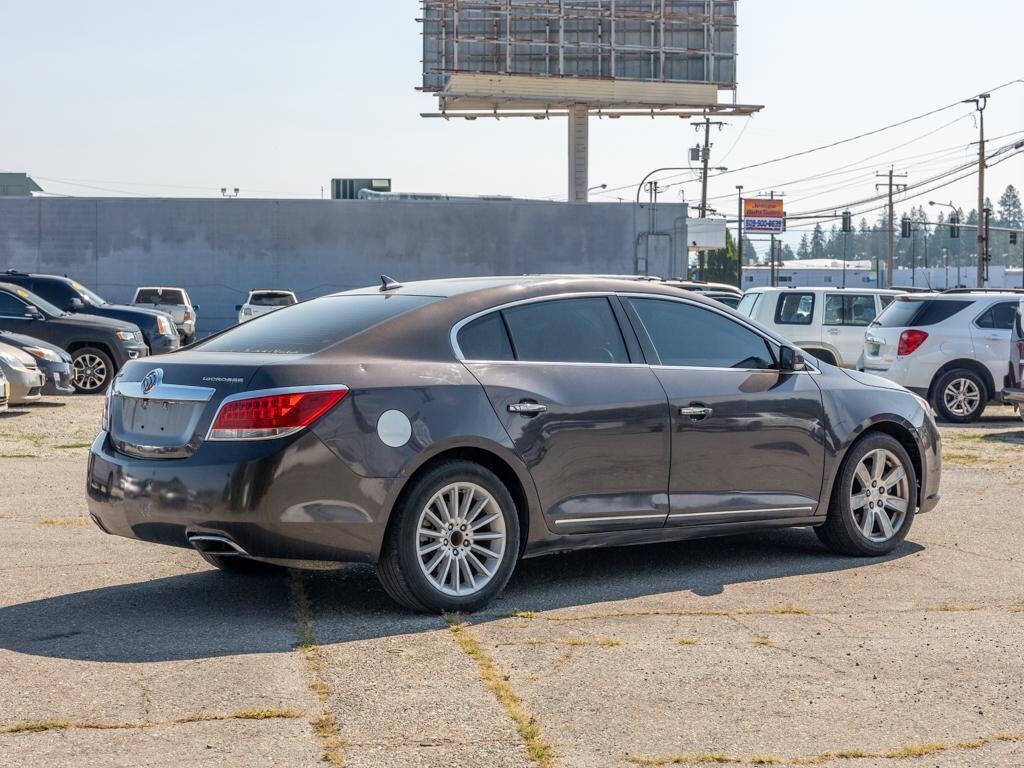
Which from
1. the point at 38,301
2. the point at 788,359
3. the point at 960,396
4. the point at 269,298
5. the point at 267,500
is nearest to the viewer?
the point at 267,500

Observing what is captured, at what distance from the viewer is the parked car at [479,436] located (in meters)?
5.99

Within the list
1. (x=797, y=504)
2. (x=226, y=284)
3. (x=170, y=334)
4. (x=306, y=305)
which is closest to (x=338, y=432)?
(x=306, y=305)

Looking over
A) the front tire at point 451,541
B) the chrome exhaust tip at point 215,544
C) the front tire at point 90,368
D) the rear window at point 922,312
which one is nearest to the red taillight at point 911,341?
the rear window at point 922,312

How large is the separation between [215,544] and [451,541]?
3.43 ft

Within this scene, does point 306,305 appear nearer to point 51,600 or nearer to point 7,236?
point 51,600

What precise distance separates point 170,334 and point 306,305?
678 inches

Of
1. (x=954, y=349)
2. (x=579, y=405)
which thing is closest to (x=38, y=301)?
(x=954, y=349)

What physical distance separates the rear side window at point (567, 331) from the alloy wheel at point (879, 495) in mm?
1795

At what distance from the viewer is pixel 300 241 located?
49.2 meters

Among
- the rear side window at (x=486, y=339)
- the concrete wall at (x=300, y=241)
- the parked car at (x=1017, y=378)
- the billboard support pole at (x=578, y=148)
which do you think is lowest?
the parked car at (x=1017, y=378)

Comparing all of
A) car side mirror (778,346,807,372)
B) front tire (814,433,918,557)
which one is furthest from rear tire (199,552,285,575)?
front tire (814,433,918,557)

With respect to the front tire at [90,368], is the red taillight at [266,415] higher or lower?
higher

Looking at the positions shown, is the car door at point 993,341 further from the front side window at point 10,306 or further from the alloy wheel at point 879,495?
the front side window at point 10,306

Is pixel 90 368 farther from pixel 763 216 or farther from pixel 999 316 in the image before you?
pixel 763 216
